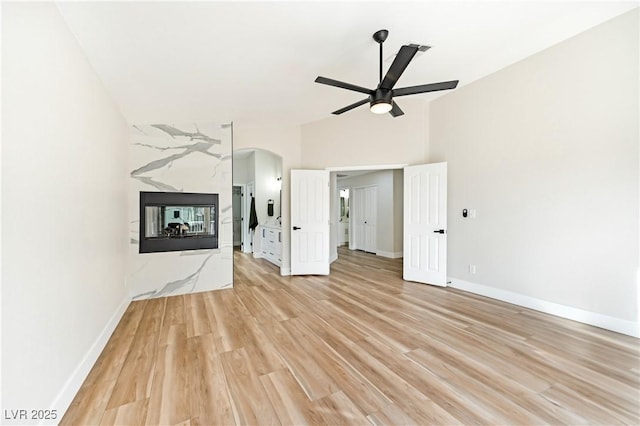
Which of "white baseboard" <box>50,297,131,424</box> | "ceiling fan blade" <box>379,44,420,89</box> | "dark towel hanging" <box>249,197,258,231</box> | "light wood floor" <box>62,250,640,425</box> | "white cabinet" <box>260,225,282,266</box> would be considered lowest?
"light wood floor" <box>62,250,640,425</box>

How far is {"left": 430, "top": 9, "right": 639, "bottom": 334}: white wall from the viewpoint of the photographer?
2.83 metres

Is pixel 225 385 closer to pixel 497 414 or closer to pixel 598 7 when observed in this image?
pixel 497 414

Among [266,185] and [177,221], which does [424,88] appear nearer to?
[177,221]

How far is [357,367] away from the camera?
2.22 meters

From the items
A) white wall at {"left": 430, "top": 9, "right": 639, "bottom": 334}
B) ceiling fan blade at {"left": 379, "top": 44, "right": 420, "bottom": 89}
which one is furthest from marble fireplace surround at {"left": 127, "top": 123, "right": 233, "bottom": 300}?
white wall at {"left": 430, "top": 9, "right": 639, "bottom": 334}

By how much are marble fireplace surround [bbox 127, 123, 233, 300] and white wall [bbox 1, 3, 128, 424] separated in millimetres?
1418

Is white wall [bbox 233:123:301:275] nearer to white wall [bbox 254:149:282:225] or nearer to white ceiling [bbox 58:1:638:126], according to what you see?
white ceiling [bbox 58:1:638:126]

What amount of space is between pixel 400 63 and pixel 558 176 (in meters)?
2.47

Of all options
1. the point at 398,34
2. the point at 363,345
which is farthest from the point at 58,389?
the point at 398,34

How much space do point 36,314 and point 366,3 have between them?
3.06 meters

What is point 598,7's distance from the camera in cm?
274

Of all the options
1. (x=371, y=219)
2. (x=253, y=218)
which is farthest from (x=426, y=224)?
(x=253, y=218)

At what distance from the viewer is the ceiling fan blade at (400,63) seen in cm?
222

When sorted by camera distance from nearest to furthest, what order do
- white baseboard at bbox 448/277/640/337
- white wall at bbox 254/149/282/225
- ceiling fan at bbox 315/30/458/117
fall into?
ceiling fan at bbox 315/30/458/117 → white baseboard at bbox 448/277/640/337 → white wall at bbox 254/149/282/225
